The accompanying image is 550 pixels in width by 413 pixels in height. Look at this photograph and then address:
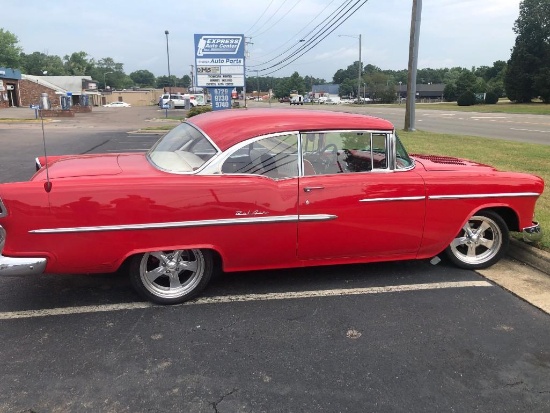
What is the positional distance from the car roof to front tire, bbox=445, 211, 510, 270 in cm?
127

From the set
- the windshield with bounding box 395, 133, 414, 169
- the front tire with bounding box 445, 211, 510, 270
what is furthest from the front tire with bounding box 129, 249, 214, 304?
the front tire with bounding box 445, 211, 510, 270

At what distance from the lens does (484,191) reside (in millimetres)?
4207

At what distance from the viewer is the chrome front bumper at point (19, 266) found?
10.8 feet

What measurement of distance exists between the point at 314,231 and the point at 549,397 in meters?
1.93

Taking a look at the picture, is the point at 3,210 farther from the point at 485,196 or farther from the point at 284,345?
the point at 485,196

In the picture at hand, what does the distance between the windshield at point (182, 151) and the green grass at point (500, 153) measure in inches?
151

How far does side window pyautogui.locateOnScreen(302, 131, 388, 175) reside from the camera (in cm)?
403

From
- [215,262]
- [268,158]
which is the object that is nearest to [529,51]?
[268,158]

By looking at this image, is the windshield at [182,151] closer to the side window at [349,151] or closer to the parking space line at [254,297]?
the side window at [349,151]

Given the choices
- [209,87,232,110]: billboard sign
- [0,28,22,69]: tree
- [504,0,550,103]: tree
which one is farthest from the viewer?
[0,28,22,69]: tree

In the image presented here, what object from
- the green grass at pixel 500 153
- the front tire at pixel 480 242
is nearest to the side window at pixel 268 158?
the front tire at pixel 480 242

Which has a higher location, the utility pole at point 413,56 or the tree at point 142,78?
the tree at point 142,78

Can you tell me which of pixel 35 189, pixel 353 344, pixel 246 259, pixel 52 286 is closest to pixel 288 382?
pixel 353 344

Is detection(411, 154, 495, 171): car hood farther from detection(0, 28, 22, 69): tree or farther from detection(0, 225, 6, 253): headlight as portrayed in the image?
detection(0, 28, 22, 69): tree
